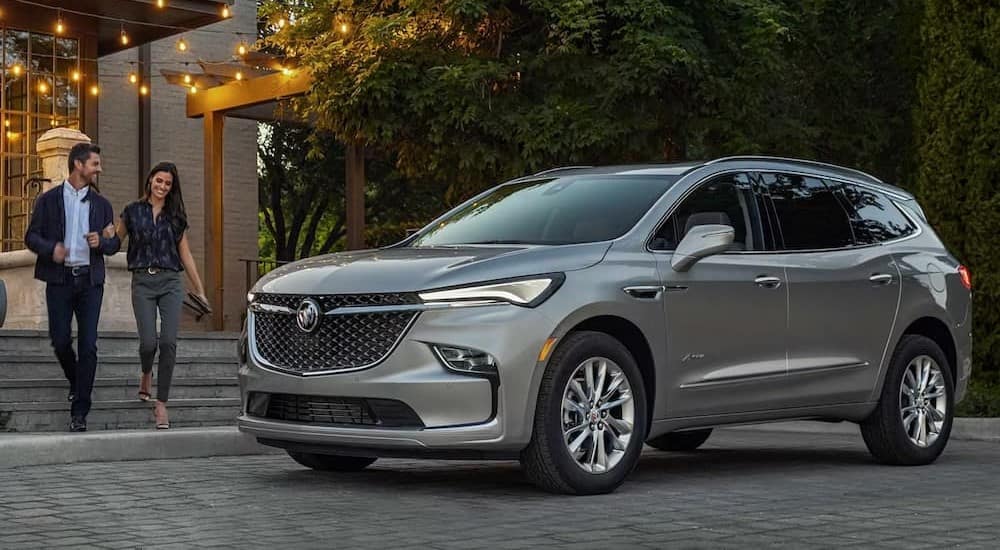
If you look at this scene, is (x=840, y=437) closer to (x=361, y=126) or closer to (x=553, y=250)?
(x=553, y=250)

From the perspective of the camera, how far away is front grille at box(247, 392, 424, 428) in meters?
7.95

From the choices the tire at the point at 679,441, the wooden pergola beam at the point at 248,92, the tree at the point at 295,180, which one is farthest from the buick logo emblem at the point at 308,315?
the tree at the point at 295,180

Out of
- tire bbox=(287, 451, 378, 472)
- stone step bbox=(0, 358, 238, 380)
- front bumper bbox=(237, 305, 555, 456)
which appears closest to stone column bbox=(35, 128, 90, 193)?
stone step bbox=(0, 358, 238, 380)

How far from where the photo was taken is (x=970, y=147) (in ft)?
52.9

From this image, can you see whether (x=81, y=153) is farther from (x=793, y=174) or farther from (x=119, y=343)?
(x=793, y=174)

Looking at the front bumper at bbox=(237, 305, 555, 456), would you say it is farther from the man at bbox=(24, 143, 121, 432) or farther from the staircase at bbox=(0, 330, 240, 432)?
the staircase at bbox=(0, 330, 240, 432)

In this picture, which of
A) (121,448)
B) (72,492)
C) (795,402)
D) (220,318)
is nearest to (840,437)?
(795,402)

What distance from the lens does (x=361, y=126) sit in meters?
18.5

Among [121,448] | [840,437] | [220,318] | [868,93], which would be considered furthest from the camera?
[220,318]

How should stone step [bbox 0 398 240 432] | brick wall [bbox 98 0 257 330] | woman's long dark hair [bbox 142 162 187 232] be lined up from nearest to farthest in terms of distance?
stone step [bbox 0 398 240 432] → woman's long dark hair [bbox 142 162 187 232] → brick wall [bbox 98 0 257 330]

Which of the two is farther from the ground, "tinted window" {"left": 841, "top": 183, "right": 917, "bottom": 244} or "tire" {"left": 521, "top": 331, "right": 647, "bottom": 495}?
"tinted window" {"left": 841, "top": 183, "right": 917, "bottom": 244}

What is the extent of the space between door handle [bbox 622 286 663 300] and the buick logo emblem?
63.3 inches

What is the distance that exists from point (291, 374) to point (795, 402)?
307 cm

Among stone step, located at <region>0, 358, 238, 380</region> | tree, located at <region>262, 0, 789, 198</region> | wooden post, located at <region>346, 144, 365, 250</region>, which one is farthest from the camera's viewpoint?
wooden post, located at <region>346, 144, 365, 250</region>
